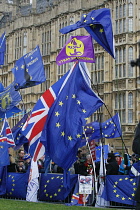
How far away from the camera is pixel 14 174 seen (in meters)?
15.7

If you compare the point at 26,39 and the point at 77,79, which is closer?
the point at 77,79

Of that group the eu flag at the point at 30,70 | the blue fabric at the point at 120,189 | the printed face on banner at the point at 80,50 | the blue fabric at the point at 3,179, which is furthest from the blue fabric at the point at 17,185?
the eu flag at the point at 30,70

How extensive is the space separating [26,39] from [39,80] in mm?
21146

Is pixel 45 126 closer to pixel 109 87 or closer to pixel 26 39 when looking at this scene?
pixel 109 87

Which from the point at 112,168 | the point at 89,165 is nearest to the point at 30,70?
the point at 89,165

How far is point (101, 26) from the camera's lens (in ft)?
46.2

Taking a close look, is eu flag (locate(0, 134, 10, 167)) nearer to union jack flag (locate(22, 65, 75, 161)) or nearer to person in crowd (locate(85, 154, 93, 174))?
union jack flag (locate(22, 65, 75, 161))

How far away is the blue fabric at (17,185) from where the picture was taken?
50.3ft

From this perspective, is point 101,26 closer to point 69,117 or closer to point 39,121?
point 69,117

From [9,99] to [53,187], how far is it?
6.76m

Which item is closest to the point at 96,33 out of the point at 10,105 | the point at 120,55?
the point at 10,105

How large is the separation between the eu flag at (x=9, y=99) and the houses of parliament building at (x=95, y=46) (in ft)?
14.8

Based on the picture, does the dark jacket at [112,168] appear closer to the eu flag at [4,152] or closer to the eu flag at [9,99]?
the eu flag at [4,152]

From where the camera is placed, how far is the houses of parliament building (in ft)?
95.5
